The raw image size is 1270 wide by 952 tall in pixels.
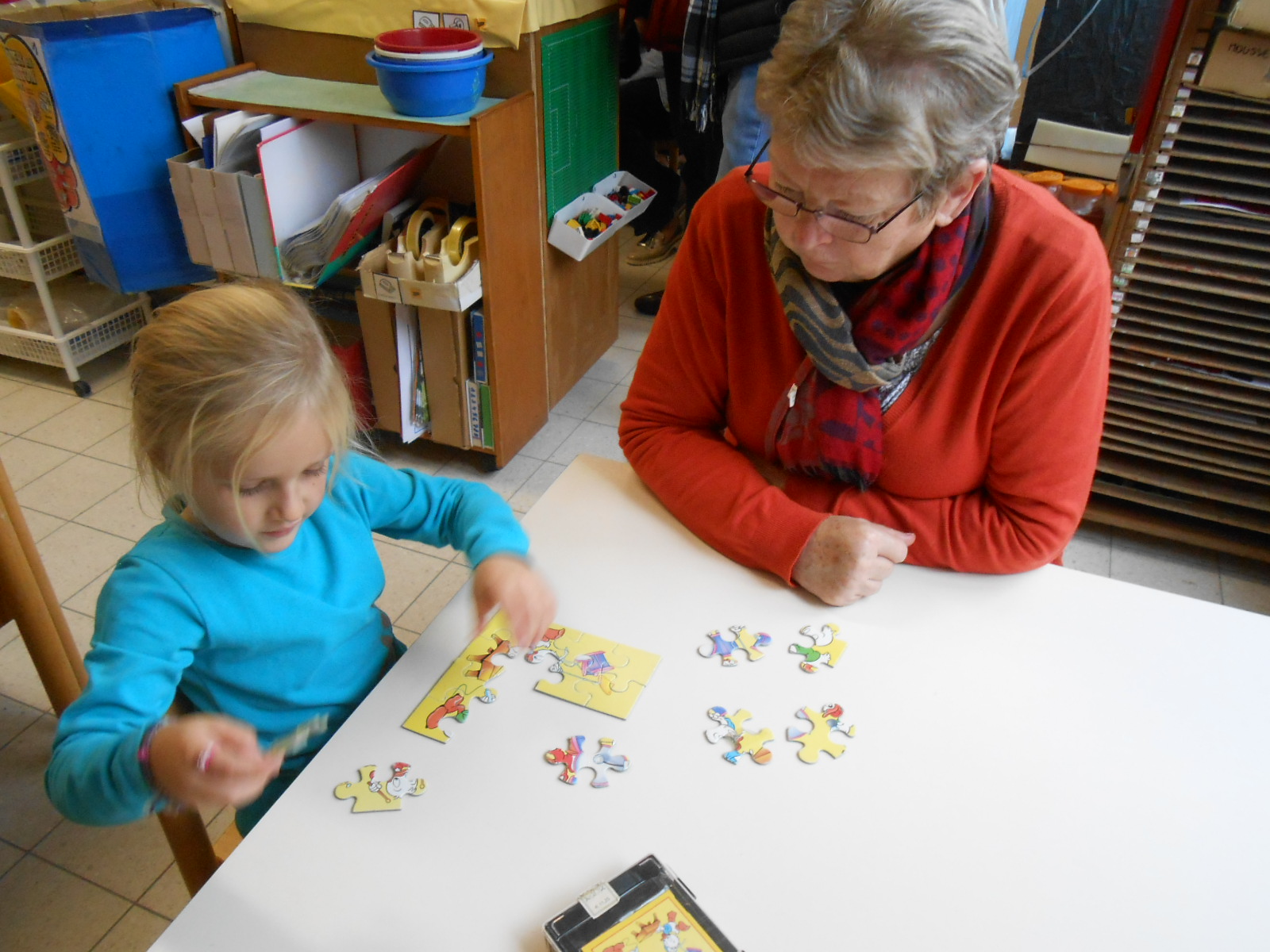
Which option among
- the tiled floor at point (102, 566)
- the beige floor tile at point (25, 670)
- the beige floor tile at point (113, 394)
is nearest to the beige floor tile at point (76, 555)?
the tiled floor at point (102, 566)

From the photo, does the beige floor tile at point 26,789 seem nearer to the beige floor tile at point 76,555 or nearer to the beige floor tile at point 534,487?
the beige floor tile at point 76,555

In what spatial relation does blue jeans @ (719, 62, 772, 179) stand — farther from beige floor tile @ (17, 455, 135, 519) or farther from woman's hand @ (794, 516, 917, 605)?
beige floor tile @ (17, 455, 135, 519)

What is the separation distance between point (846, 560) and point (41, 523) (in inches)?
89.8

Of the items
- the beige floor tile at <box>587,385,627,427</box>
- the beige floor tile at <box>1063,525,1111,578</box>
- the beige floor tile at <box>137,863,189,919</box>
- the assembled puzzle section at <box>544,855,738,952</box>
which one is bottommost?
the beige floor tile at <box>1063,525,1111,578</box>

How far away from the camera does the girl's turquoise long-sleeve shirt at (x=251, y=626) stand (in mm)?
808

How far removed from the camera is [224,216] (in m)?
2.35

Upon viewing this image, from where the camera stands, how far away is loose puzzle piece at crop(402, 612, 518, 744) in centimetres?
91

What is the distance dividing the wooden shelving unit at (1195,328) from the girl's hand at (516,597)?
1.77 m

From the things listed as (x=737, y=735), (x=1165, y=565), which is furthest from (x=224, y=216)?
(x=1165, y=565)

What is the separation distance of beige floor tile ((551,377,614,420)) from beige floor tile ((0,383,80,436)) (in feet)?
5.20

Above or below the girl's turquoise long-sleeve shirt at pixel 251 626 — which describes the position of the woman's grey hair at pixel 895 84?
above

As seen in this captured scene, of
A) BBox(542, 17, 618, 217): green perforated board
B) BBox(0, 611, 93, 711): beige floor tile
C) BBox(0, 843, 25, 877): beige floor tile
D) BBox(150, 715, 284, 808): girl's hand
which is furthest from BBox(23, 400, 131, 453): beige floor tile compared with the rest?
BBox(150, 715, 284, 808): girl's hand

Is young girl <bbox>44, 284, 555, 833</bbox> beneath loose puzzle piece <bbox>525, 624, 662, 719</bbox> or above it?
above

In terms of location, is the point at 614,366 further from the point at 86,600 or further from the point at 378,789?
the point at 378,789
